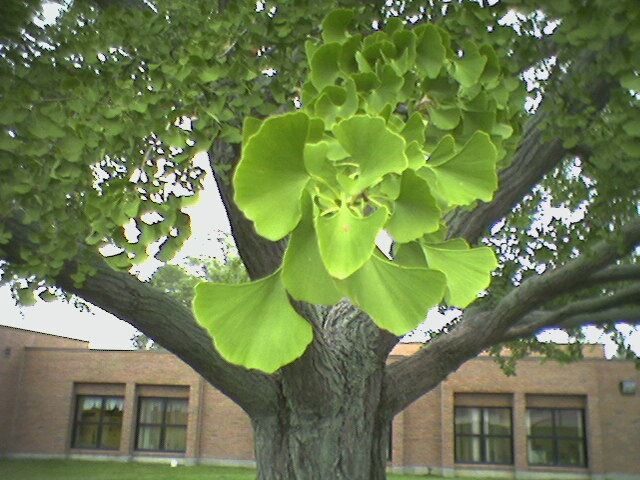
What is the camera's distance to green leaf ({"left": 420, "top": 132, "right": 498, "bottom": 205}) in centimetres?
126

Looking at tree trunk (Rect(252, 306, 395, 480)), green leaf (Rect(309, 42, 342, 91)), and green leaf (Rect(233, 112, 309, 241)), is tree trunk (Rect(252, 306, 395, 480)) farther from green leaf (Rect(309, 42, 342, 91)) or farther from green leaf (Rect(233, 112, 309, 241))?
green leaf (Rect(233, 112, 309, 241))

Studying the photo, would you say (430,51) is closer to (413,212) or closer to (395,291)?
(413,212)

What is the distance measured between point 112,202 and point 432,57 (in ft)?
4.92

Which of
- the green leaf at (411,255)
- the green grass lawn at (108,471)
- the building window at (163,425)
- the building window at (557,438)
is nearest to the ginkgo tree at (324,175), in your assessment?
the green leaf at (411,255)

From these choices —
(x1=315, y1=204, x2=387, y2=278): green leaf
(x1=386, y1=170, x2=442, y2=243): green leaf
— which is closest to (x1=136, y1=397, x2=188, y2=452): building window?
(x1=386, y1=170, x2=442, y2=243): green leaf

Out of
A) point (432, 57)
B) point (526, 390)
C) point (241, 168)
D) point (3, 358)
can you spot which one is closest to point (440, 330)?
point (432, 57)

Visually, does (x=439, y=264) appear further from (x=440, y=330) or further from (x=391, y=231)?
(x=440, y=330)

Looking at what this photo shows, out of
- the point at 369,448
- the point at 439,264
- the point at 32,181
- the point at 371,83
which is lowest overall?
the point at 369,448

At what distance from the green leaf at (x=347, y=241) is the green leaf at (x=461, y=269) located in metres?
0.25

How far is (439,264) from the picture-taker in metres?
1.18

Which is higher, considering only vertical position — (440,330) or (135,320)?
(440,330)

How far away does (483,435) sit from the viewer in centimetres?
2527

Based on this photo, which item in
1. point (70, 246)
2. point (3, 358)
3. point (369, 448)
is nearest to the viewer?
point (70, 246)

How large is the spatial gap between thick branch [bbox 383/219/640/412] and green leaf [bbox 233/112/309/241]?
6201 mm
